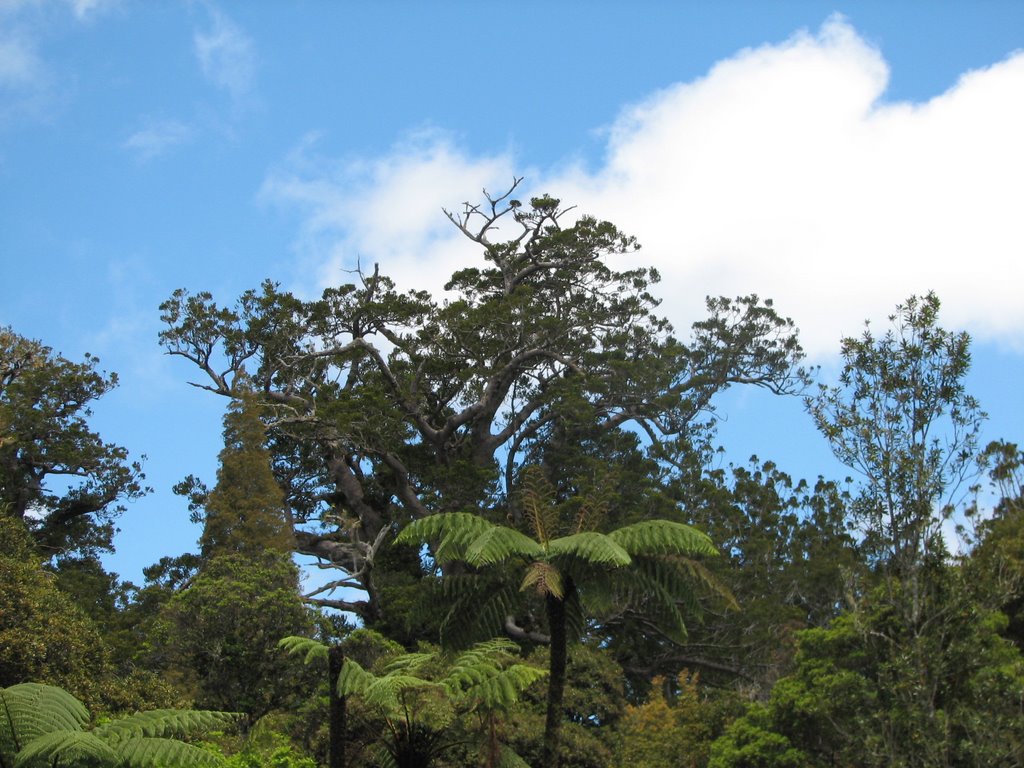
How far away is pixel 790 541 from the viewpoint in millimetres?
34125

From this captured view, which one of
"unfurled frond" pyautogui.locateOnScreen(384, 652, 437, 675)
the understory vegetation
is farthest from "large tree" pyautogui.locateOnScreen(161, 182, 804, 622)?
"unfurled frond" pyautogui.locateOnScreen(384, 652, 437, 675)

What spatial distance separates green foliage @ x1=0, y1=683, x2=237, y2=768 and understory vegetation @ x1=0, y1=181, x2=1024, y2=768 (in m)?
0.04

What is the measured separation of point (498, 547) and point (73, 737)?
17.1 feet

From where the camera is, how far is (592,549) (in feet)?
46.5

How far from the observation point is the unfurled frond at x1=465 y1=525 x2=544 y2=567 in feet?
46.8

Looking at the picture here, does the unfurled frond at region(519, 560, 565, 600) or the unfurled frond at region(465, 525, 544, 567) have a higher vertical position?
the unfurled frond at region(465, 525, 544, 567)

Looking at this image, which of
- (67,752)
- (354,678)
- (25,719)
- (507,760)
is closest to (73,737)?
(67,752)

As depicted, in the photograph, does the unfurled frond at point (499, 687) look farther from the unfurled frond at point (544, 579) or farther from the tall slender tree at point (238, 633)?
the tall slender tree at point (238, 633)

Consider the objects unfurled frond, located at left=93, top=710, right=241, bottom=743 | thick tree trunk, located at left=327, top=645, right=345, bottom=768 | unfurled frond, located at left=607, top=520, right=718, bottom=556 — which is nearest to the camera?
thick tree trunk, located at left=327, top=645, right=345, bottom=768

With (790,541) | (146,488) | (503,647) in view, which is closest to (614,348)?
(790,541)

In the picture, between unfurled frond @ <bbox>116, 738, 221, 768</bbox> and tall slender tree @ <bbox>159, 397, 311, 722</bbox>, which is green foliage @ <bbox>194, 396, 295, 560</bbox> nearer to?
tall slender tree @ <bbox>159, 397, 311, 722</bbox>

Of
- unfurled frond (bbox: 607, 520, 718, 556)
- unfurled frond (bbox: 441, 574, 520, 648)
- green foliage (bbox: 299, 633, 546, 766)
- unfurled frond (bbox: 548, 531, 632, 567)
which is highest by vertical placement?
unfurled frond (bbox: 607, 520, 718, 556)

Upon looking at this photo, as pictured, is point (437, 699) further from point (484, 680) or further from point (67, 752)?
point (67, 752)

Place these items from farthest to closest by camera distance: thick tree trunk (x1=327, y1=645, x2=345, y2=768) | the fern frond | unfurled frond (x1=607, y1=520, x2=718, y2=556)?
unfurled frond (x1=607, y1=520, x2=718, y2=556), the fern frond, thick tree trunk (x1=327, y1=645, x2=345, y2=768)
